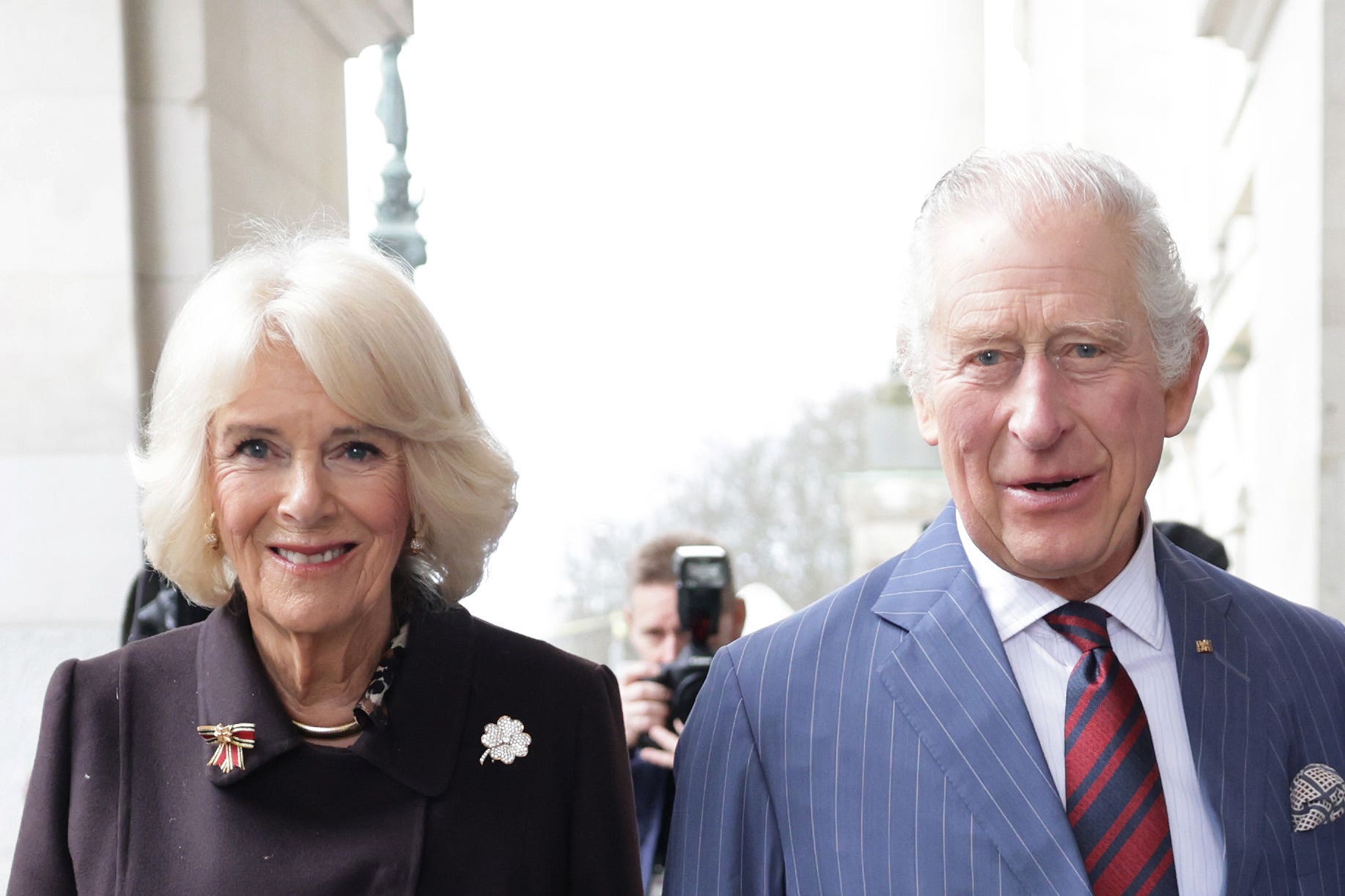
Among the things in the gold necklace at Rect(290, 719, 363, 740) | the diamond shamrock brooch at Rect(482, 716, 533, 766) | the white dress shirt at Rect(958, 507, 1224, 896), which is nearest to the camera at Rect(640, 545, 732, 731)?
the diamond shamrock brooch at Rect(482, 716, 533, 766)

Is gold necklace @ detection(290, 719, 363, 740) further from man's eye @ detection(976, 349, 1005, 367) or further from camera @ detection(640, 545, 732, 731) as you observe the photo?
man's eye @ detection(976, 349, 1005, 367)

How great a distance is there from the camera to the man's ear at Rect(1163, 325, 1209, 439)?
2.06 metres

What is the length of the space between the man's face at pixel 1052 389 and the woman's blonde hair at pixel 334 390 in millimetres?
853

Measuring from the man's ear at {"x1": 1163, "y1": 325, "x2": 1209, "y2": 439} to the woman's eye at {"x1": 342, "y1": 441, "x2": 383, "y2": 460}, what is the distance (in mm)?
1203

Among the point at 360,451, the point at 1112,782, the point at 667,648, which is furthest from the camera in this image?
the point at 667,648

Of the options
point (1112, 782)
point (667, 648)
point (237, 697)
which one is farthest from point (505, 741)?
point (667, 648)

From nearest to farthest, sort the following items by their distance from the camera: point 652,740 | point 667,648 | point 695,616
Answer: point 652,740 < point 695,616 < point 667,648

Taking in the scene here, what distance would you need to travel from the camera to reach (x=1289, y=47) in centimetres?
521

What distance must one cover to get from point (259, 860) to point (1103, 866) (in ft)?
4.00

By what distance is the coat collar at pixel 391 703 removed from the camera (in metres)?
2.27

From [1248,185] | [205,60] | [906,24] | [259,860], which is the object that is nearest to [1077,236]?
[259,860]

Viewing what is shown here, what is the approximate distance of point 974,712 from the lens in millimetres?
1930

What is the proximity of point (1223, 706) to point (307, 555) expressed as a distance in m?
1.36

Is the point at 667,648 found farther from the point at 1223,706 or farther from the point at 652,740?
the point at 1223,706
